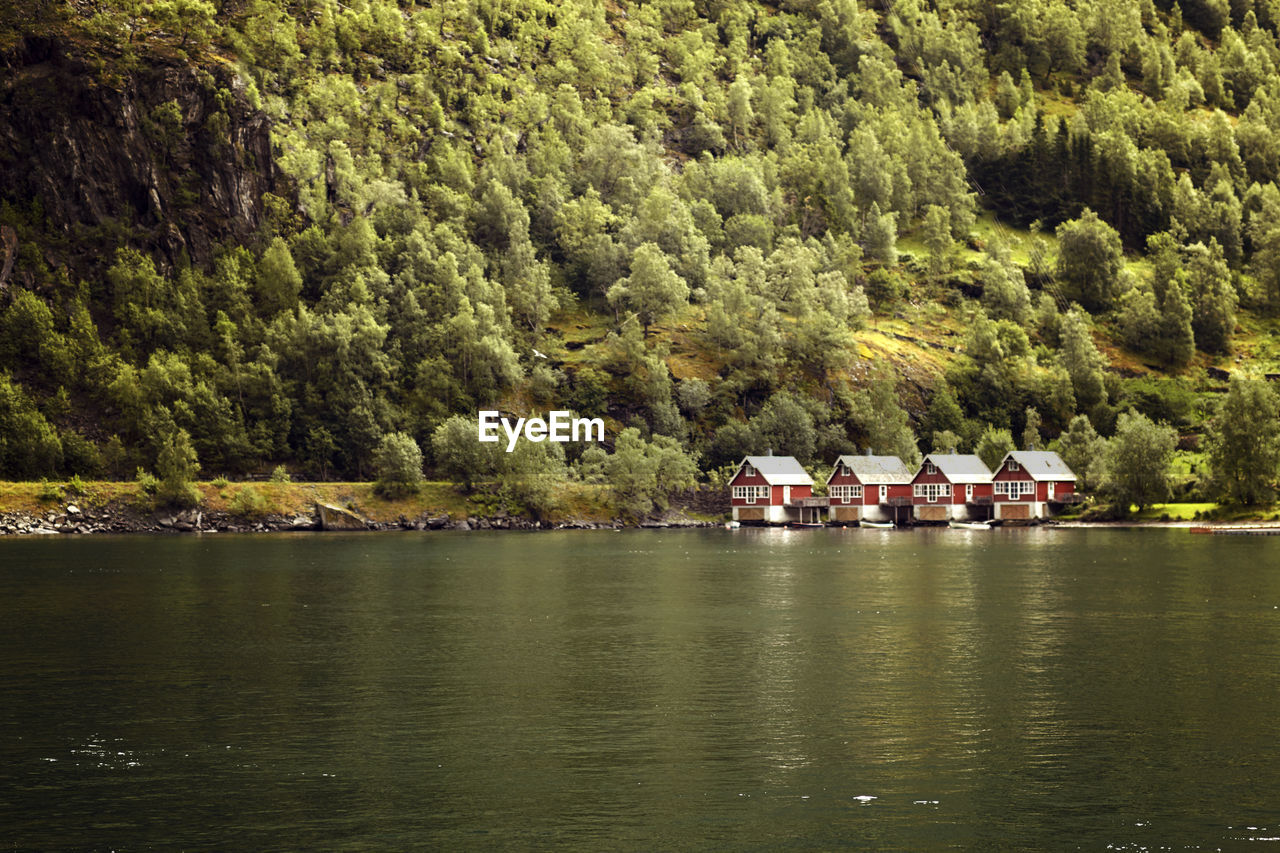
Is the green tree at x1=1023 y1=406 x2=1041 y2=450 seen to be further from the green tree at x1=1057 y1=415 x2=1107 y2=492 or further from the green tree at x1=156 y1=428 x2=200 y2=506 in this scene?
the green tree at x1=156 y1=428 x2=200 y2=506

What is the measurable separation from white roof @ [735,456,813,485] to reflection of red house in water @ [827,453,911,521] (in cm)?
448

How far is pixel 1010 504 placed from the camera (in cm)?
17738

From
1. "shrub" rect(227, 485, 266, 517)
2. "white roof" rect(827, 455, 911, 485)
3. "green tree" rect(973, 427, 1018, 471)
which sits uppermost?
"green tree" rect(973, 427, 1018, 471)

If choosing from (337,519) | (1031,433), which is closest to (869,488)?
(1031,433)

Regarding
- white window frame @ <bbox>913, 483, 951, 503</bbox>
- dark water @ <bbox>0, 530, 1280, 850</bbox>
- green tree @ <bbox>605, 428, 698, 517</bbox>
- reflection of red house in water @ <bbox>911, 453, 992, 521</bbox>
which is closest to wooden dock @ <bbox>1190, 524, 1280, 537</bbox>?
reflection of red house in water @ <bbox>911, 453, 992, 521</bbox>

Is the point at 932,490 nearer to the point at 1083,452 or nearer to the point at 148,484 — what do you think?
the point at 1083,452

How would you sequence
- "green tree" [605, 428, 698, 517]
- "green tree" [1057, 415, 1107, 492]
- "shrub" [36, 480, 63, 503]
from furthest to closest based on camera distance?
1. "green tree" [605, 428, 698, 517]
2. "green tree" [1057, 415, 1107, 492]
3. "shrub" [36, 480, 63, 503]

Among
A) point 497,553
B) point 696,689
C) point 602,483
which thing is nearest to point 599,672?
point 696,689

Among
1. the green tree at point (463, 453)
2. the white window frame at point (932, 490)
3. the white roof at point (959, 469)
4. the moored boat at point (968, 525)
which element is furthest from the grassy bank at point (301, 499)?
the moored boat at point (968, 525)

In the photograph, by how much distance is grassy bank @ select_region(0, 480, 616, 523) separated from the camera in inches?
6048

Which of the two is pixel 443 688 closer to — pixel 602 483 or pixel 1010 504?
pixel 602 483

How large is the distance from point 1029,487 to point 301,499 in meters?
96.2

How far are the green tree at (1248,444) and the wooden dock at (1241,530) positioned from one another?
787 centimetres

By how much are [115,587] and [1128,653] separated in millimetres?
61474
